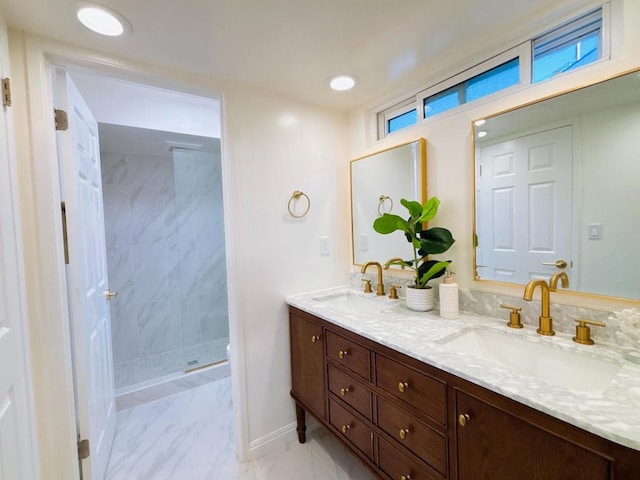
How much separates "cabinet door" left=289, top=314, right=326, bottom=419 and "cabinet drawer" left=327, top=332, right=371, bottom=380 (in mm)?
100

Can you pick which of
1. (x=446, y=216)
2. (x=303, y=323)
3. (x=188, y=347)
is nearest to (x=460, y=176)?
(x=446, y=216)

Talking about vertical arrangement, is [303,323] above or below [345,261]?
below

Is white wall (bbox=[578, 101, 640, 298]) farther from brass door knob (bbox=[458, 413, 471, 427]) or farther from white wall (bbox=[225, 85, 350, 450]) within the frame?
white wall (bbox=[225, 85, 350, 450])

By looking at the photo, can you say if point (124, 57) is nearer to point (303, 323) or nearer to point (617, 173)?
point (303, 323)

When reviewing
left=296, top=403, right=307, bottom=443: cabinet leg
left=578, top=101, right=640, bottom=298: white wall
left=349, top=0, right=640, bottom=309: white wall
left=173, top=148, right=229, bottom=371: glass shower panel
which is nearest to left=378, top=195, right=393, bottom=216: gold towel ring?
left=349, top=0, right=640, bottom=309: white wall

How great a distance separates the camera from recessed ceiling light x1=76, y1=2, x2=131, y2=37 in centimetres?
111

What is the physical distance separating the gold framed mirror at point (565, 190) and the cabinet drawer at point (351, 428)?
94 cm

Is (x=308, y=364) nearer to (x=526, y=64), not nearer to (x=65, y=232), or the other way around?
(x=65, y=232)

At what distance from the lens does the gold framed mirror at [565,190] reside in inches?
41.4

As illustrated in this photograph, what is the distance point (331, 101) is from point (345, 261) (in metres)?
1.14

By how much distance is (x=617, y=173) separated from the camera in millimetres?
1064

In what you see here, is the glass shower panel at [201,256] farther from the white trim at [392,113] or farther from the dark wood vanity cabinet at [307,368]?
the white trim at [392,113]

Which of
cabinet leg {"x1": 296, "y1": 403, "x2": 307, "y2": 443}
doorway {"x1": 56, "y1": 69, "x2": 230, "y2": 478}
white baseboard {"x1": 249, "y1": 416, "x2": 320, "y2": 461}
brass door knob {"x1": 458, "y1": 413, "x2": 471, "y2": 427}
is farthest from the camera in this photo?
doorway {"x1": 56, "y1": 69, "x2": 230, "y2": 478}

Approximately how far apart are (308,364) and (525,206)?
1.41m
